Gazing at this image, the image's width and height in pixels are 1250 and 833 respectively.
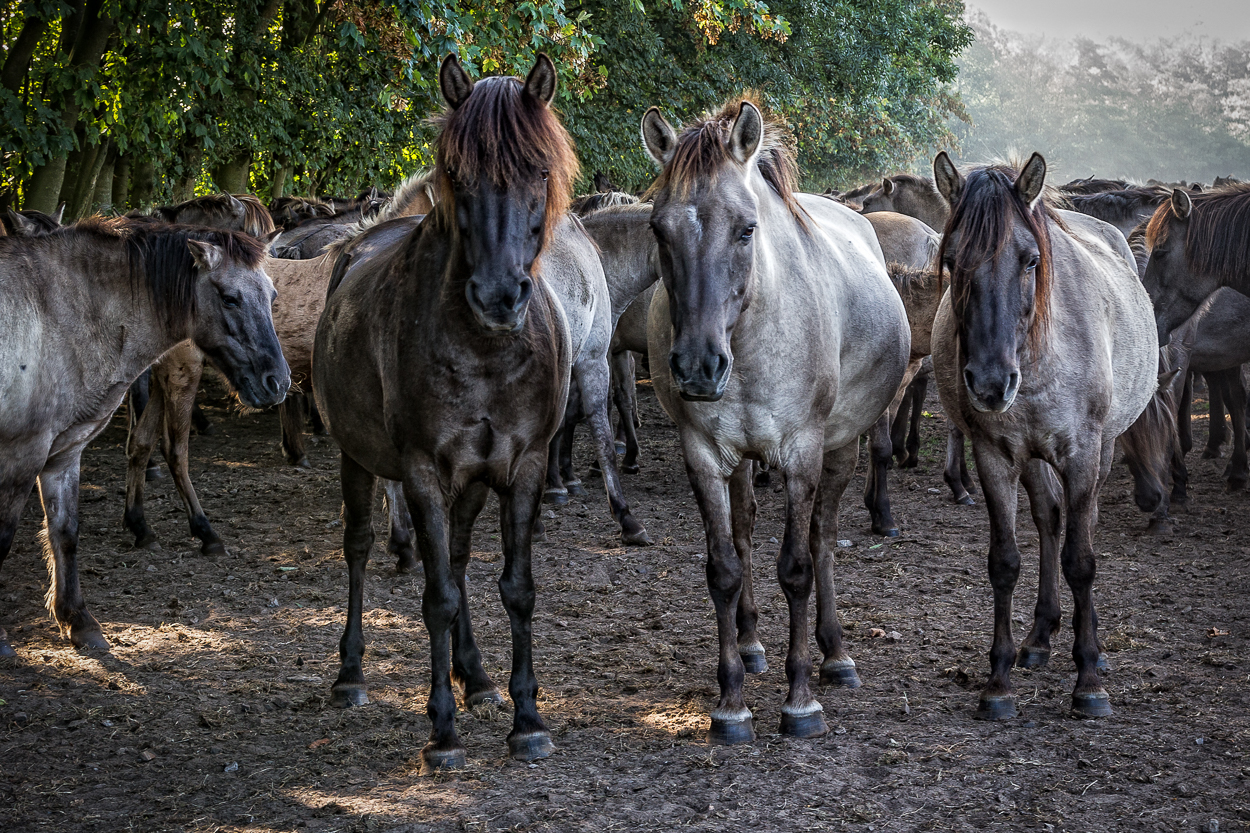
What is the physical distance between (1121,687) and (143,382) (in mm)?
7391

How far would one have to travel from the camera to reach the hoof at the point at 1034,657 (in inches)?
193

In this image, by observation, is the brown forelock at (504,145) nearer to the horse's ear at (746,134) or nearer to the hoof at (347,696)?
the horse's ear at (746,134)

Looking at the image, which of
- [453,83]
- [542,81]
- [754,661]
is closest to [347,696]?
[754,661]

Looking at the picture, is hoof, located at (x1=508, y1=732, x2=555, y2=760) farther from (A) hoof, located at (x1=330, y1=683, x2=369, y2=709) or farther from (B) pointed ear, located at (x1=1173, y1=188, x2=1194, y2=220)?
(B) pointed ear, located at (x1=1173, y1=188, x2=1194, y2=220)

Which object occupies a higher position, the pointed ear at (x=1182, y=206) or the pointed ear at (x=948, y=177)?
the pointed ear at (x=1182, y=206)

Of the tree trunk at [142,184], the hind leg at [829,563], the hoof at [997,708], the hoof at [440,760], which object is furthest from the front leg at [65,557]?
the tree trunk at [142,184]

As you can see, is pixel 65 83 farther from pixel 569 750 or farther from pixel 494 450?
pixel 569 750

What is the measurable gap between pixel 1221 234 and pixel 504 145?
600 cm

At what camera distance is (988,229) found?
4133mm

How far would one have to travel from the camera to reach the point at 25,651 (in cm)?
529

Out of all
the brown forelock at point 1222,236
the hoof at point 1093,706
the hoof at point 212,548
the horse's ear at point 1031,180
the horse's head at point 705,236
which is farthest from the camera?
the hoof at point 212,548

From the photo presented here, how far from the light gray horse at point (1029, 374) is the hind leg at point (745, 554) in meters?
1.08

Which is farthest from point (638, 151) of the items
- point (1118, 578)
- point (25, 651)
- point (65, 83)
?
point (25, 651)

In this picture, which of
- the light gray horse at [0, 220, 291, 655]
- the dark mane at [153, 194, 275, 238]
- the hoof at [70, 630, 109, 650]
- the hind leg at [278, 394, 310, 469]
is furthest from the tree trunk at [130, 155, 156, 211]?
the hoof at [70, 630, 109, 650]
